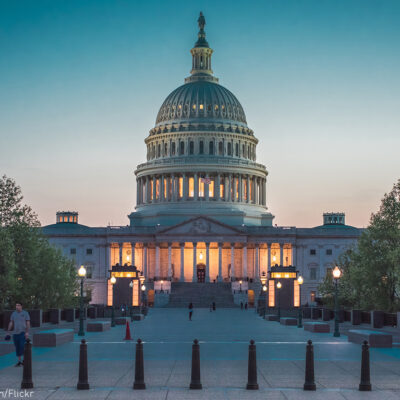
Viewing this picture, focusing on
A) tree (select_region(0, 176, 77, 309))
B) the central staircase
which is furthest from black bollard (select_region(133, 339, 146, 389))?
the central staircase

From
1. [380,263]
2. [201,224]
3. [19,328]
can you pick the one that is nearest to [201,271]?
[201,224]

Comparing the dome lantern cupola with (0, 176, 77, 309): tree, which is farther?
the dome lantern cupola

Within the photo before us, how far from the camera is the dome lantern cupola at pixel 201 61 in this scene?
17750 cm

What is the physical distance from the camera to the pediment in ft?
480

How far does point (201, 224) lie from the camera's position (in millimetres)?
146375

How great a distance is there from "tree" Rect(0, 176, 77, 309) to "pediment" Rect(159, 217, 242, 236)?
74.0m

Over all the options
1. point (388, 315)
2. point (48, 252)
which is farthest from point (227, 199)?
point (388, 315)

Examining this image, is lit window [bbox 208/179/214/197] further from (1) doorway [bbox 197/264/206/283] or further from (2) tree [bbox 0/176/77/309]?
(2) tree [bbox 0/176/77/309]

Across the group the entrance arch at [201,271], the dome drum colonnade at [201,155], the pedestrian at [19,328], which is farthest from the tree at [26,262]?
the dome drum colonnade at [201,155]

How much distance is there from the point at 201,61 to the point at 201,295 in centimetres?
7608

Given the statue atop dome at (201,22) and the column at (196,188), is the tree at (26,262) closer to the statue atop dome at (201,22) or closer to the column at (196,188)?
the column at (196,188)

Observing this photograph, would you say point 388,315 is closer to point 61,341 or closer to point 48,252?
point 61,341

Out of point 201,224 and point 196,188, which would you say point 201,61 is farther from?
point 201,224

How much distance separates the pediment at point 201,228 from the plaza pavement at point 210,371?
109 meters
